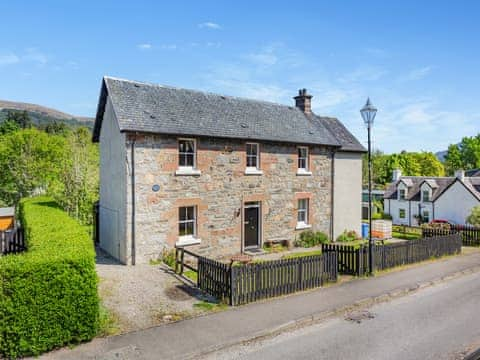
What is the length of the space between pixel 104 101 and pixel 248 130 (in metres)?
7.52

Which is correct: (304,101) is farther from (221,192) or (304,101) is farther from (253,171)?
(221,192)

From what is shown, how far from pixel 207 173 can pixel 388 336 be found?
1059 centimetres

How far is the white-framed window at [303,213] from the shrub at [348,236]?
2.97 metres

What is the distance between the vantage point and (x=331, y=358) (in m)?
7.39

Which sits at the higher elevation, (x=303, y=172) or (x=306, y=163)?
(x=306, y=163)

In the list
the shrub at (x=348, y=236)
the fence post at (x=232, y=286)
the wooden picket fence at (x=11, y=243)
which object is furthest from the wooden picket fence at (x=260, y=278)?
the wooden picket fence at (x=11, y=243)

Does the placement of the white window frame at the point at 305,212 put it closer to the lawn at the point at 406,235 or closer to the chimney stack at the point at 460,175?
the lawn at the point at 406,235

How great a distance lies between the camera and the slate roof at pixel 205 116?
15406 millimetres

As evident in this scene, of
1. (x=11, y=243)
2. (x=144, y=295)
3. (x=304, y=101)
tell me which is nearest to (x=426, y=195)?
(x=304, y=101)

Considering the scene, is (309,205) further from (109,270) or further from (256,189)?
(109,270)

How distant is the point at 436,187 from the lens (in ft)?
120

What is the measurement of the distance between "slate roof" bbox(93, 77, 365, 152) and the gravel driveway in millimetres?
5921

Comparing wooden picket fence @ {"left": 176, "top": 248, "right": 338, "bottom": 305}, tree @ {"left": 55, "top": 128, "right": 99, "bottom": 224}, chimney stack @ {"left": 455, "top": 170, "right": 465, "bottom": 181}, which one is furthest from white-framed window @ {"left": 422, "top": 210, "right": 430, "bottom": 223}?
tree @ {"left": 55, "top": 128, "right": 99, "bottom": 224}

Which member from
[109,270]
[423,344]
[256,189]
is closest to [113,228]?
[109,270]
